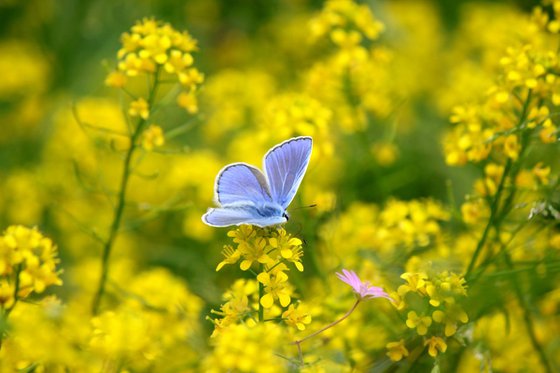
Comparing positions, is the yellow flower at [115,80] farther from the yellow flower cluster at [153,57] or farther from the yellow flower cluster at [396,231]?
the yellow flower cluster at [396,231]

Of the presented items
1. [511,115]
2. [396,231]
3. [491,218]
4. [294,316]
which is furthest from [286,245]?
[511,115]

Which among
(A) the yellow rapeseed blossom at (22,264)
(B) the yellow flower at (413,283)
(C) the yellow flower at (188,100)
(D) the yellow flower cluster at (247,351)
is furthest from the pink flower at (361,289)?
(C) the yellow flower at (188,100)

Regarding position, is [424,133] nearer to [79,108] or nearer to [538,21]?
[538,21]

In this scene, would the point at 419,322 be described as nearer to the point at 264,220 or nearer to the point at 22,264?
the point at 264,220

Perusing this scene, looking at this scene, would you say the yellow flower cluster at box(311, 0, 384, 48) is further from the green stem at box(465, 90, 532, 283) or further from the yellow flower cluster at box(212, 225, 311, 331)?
the yellow flower cluster at box(212, 225, 311, 331)

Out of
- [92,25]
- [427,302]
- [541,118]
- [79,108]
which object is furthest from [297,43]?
[427,302]

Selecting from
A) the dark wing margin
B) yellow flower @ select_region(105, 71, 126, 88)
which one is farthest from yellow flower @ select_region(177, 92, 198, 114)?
the dark wing margin

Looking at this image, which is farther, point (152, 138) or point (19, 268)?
point (152, 138)
